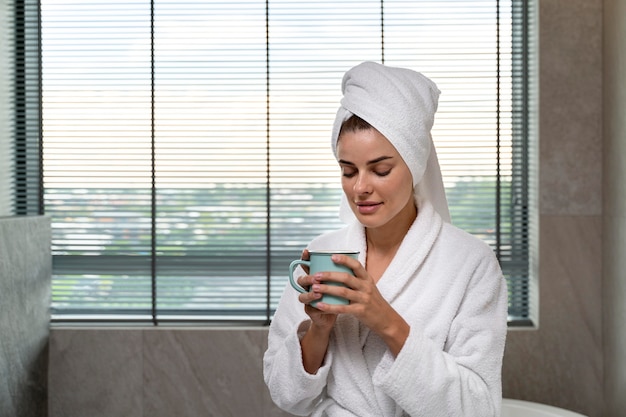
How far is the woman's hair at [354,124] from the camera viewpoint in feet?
4.48

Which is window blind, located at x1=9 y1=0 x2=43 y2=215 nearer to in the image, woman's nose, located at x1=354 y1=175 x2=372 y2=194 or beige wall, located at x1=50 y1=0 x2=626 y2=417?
beige wall, located at x1=50 y1=0 x2=626 y2=417

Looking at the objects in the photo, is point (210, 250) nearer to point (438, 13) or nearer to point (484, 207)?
point (484, 207)

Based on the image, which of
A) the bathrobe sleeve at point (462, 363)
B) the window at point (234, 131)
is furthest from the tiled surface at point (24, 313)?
the bathrobe sleeve at point (462, 363)

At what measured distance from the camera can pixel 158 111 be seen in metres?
2.65

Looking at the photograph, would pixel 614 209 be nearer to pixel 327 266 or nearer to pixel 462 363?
pixel 462 363

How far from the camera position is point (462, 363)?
4.42 ft

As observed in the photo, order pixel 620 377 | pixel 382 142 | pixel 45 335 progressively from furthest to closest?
pixel 45 335 < pixel 620 377 < pixel 382 142

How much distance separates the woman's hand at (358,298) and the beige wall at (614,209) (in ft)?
4.22

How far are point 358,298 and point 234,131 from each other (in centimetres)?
151

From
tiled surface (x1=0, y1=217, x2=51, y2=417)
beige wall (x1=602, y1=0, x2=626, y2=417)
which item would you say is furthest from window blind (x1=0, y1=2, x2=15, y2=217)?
beige wall (x1=602, y1=0, x2=626, y2=417)

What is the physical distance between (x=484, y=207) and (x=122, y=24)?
1386 mm

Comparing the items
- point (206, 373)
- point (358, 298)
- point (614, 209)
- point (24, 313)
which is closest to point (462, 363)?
point (358, 298)

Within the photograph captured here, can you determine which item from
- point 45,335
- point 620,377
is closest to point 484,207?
point 620,377

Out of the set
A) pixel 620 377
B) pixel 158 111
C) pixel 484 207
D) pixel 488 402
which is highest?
pixel 158 111
